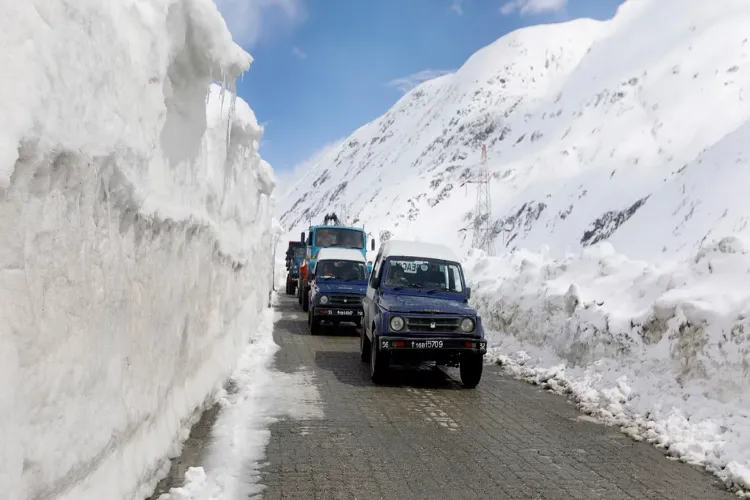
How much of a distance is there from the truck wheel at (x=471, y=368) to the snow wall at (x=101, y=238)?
3978mm

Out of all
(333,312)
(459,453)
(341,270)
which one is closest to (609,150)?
(341,270)

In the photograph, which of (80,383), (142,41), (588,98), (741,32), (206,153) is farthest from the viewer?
(588,98)

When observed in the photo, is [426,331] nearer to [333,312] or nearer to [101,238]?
[101,238]

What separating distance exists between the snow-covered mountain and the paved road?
31871mm

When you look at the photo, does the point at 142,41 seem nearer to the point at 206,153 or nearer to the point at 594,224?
the point at 206,153

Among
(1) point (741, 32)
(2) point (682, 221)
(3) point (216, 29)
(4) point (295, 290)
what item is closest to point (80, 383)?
(3) point (216, 29)

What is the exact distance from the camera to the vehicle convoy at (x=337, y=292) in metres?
15.9

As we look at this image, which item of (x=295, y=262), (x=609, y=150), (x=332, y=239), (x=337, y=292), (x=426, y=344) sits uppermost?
(x=609, y=150)

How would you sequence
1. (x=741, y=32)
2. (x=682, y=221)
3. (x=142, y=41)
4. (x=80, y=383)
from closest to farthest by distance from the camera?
(x=80, y=383) → (x=142, y=41) → (x=682, y=221) → (x=741, y=32)

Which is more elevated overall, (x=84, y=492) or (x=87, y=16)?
(x=87, y=16)

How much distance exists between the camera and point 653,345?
9.19 m

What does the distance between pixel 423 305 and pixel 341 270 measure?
7.82m

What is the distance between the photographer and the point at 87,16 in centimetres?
407

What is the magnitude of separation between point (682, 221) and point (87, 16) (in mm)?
49433
